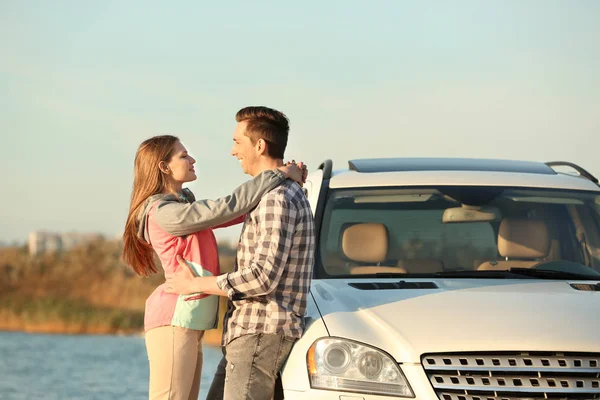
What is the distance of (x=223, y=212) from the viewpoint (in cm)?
441

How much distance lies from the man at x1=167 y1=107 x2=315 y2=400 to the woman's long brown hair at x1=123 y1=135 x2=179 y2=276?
15.3 inches

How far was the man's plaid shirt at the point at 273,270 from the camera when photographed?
425 centimetres

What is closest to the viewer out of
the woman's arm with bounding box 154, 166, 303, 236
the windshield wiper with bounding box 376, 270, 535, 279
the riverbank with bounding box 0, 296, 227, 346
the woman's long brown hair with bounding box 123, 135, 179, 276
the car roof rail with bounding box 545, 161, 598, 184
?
the woman's arm with bounding box 154, 166, 303, 236

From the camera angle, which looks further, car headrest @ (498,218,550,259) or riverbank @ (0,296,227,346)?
riverbank @ (0,296,227,346)

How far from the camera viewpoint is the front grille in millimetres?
4195

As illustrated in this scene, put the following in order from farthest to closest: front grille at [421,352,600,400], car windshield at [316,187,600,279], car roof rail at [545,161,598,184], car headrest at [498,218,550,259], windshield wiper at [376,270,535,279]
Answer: car roof rail at [545,161,598,184], car headrest at [498,218,550,259], car windshield at [316,187,600,279], windshield wiper at [376,270,535,279], front grille at [421,352,600,400]

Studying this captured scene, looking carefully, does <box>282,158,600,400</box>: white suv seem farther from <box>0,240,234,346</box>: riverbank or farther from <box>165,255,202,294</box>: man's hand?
<box>0,240,234,346</box>: riverbank

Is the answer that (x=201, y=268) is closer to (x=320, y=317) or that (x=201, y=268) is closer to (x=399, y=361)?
(x=320, y=317)

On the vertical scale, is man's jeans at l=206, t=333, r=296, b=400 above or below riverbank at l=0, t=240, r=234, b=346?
above

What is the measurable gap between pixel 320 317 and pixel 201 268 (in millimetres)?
558

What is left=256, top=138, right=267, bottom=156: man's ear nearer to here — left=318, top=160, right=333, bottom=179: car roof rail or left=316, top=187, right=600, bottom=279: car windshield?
left=316, top=187, right=600, bottom=279: car windshield

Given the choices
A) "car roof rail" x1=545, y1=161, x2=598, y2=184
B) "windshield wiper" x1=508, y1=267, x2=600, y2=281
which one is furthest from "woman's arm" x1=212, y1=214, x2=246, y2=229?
"car roof rail" x1=545, y1=161, x2=598, y2=184

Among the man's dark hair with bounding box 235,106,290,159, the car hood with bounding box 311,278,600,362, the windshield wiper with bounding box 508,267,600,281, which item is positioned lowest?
the car hood with bounding box 311,278,600,362

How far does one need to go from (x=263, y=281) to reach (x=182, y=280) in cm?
40
